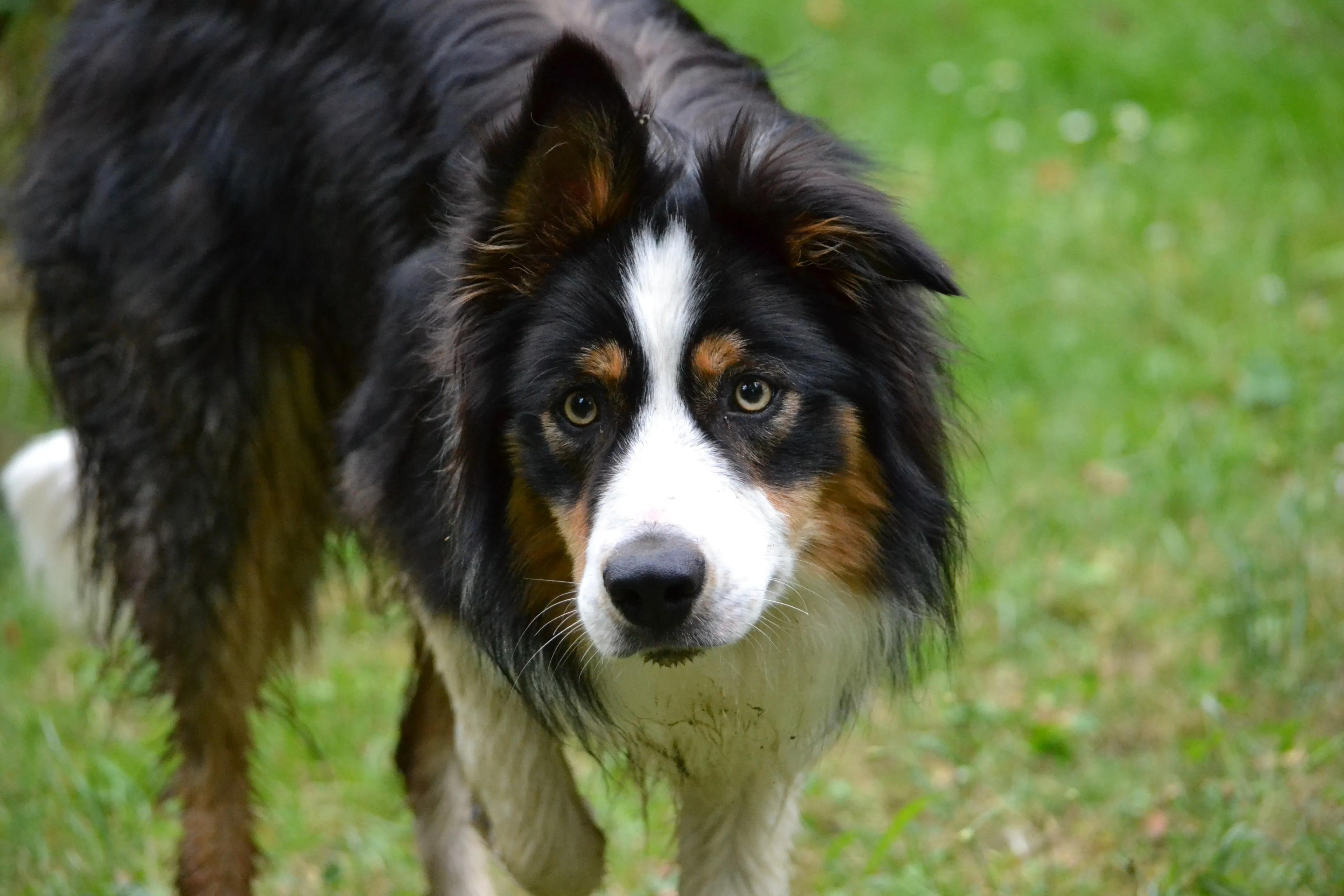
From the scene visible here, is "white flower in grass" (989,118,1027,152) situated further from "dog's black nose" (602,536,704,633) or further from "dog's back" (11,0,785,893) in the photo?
"dog's black nose" (602,536,704,633)

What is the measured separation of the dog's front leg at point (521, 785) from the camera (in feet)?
10.4

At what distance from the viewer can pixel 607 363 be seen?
8.82ft

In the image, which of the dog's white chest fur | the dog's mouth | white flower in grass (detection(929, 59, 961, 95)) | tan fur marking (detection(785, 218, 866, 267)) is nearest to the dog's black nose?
the dog's mouth

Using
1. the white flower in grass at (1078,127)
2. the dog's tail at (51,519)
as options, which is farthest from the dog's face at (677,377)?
the white flower in grass at (1078,127)

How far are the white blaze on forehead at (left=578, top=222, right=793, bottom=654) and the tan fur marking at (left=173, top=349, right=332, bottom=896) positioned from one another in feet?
4.80

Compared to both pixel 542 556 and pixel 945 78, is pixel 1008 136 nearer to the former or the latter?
pixel 945 78

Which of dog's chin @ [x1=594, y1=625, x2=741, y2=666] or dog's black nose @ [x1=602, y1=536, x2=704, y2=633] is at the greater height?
dog's black nose @ [x1=602, y1=536, x2=704, y2=633]

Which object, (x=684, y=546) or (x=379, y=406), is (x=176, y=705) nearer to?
(x=379, y=406)

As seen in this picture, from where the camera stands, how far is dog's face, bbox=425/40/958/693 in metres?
2.59

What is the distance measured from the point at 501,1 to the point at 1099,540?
9.51 feet

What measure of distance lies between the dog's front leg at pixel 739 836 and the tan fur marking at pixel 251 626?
1.18 meters

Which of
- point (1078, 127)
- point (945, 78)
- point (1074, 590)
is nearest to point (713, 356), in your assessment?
point (1074, 590)

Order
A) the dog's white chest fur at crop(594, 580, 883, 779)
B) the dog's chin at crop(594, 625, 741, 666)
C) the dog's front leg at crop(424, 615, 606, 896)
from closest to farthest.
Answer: the dog's chin at crop(594, 625, 741, 666) → the dog's white chest fur at crop(594, 580, 883, 779) → the dog's front leg at crop(424, 615, 606, 896)

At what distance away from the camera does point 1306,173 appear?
7.09 meters
